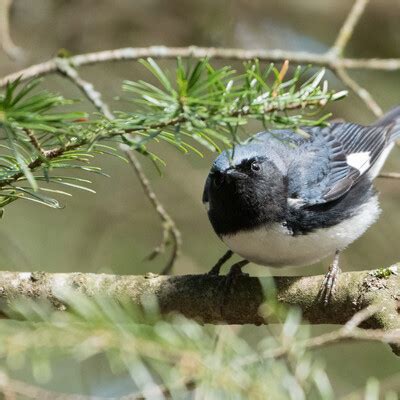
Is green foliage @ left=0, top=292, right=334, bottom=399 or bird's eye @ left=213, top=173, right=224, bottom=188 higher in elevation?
bird's eye @ left=213, top=173, right=224, bottom=188

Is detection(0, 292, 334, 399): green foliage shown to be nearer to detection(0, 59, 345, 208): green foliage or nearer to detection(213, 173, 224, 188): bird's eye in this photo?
detection(0, 59, 345, 208): green foliage

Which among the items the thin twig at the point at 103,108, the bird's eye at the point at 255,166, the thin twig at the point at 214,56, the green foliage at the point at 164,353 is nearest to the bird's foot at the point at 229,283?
the thin twig at the point at 103,108

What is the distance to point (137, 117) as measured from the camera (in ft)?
3.69

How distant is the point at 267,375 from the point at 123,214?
2812 mm

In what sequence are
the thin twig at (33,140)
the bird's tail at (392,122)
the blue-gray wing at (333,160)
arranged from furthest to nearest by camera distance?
A: the bird's tail at (392,122)
the blue-gray wing at (333,160)
the thin twig at (33,140)

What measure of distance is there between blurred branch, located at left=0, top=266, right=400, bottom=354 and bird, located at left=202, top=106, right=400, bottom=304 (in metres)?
0.14

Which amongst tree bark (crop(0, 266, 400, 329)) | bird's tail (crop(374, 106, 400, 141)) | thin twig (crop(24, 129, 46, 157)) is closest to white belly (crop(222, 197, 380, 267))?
tree bark (crop(0, 266, 400, 329))

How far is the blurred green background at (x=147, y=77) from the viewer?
3.55m

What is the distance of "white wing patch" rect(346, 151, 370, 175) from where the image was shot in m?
2.78

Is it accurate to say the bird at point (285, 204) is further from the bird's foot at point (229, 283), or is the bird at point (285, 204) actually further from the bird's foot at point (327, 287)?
the bird's foot at point (327, 287)

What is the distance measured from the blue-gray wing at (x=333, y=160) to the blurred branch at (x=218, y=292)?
1.67 feet

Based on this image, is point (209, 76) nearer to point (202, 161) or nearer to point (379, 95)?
point (202, 161)

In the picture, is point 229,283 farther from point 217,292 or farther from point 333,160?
point 333,160

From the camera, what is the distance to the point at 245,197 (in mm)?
2314
